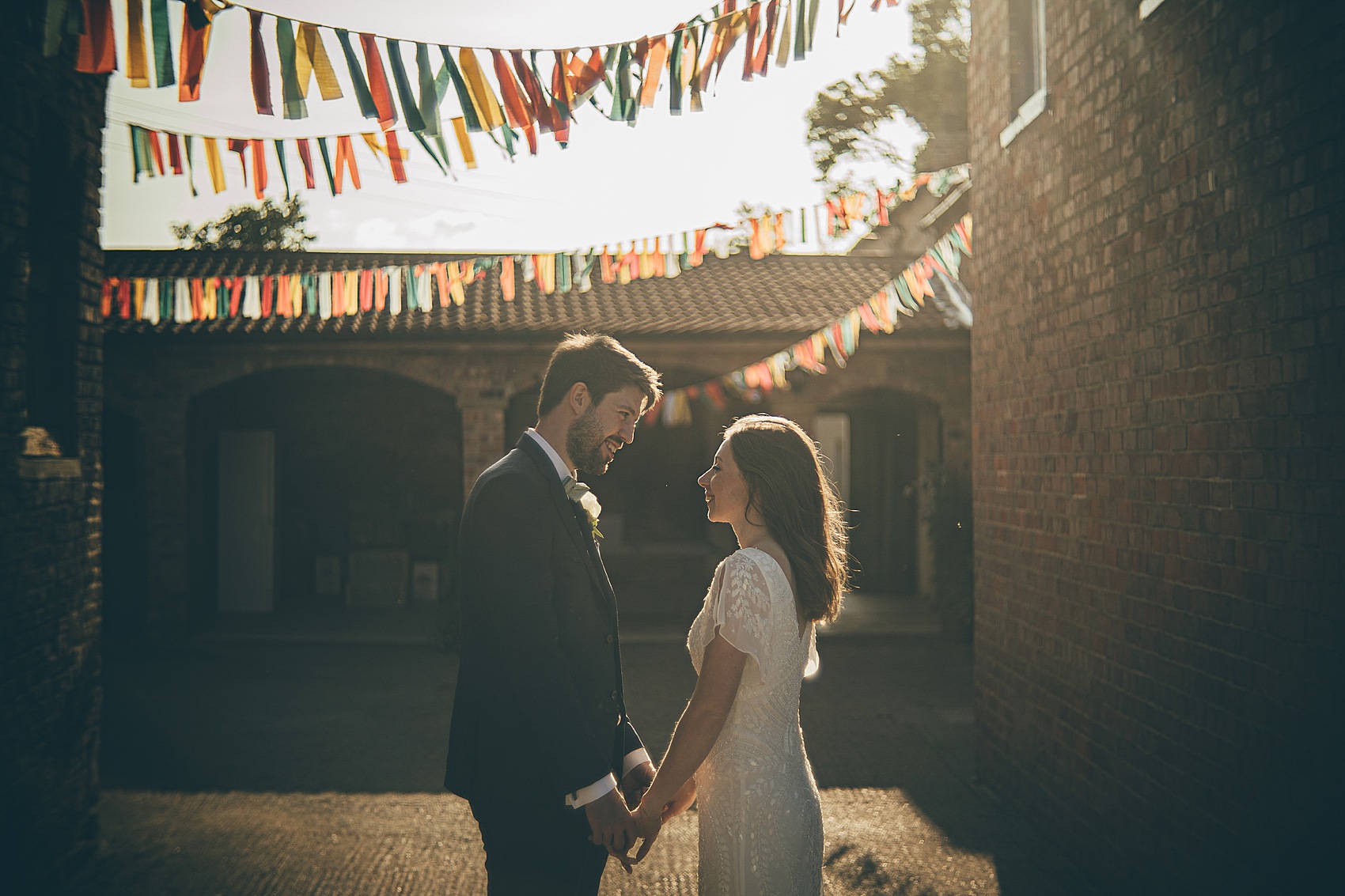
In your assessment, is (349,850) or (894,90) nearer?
(349,850)

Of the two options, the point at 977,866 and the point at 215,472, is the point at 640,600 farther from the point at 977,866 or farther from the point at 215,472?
the point at 977,866

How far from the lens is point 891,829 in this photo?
4625mm

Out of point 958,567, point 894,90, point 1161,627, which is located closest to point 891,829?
point 1161,627

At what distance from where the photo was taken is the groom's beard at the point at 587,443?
98.8 inches

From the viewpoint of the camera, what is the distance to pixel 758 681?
7.51 feet

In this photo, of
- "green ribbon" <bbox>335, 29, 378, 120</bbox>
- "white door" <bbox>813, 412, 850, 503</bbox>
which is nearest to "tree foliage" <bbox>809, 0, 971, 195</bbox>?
"white door" <bbox>813, 412, 850, 503</bbox>

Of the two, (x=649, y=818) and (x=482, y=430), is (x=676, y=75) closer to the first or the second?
(x=649, y=818)

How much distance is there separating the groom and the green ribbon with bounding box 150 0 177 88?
2.15 metres

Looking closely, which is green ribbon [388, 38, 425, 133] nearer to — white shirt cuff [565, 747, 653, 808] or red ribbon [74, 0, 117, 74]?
red ribbon [74, 0, 117, 74]

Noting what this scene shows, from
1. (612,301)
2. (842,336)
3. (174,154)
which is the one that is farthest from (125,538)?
(842,336)

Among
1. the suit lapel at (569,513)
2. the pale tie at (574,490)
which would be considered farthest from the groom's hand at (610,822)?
the pale tie at (574,490)

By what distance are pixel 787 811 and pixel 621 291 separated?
38.5 feet

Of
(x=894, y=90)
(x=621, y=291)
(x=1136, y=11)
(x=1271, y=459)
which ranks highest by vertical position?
(x=894, y=90)

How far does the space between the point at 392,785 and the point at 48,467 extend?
2.63m
